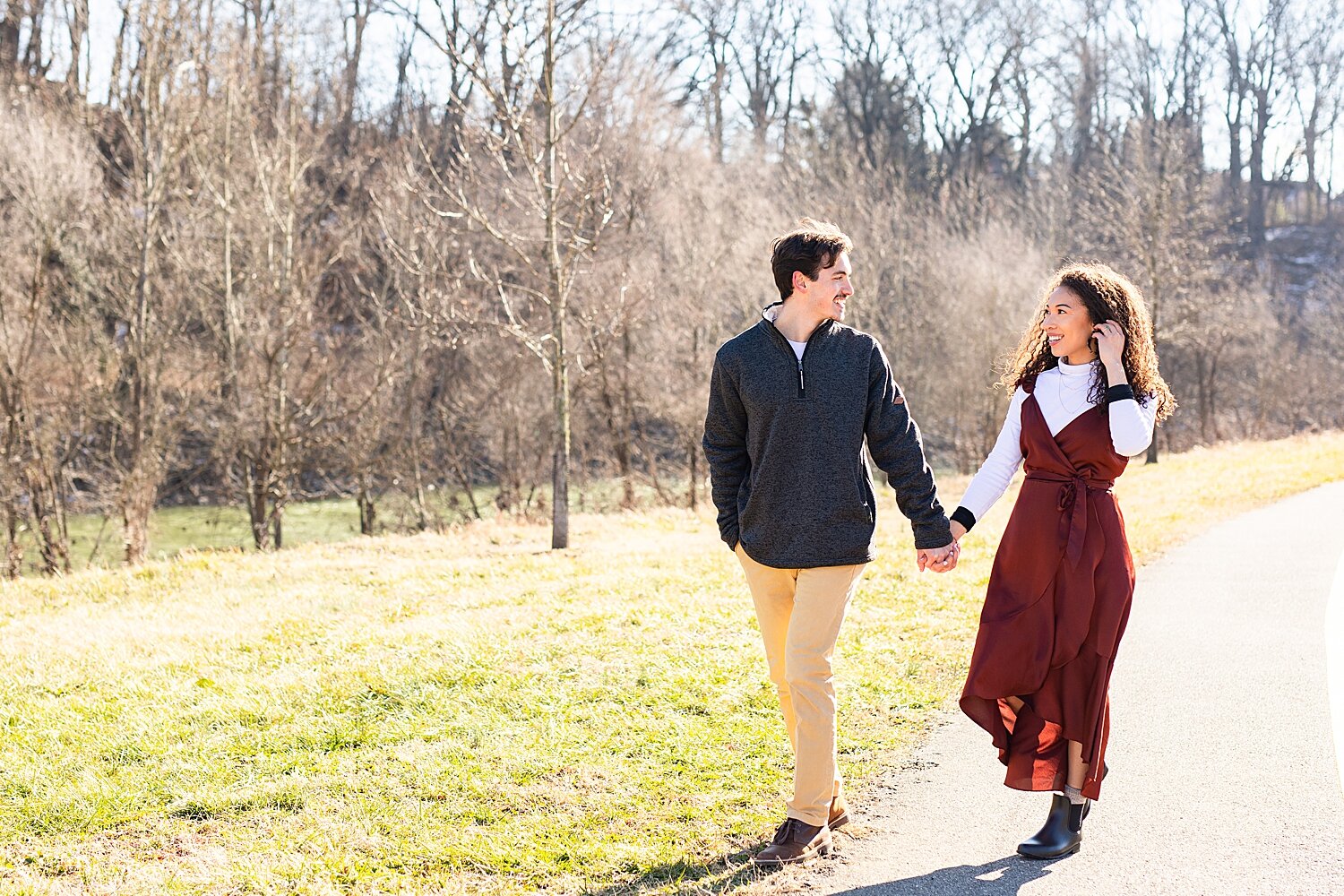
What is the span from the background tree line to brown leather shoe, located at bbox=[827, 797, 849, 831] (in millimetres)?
9911

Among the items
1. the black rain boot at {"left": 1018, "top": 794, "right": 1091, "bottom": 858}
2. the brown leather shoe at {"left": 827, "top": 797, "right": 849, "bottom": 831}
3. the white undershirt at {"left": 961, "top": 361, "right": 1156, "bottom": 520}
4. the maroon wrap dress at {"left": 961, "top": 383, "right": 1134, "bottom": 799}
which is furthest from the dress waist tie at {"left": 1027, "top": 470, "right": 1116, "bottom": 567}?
the brown leather shoe at {"left": 827, "top": 797, "right": 849, "bottom": 831}

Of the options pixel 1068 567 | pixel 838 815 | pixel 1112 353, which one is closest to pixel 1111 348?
pixel 1112 353

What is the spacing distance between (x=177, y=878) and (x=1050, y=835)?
3.03 m

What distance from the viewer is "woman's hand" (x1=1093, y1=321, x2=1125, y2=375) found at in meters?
4.18

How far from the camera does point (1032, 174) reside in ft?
168

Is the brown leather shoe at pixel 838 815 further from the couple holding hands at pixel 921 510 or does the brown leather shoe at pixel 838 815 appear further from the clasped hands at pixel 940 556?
the clasped hands at pixel 940 556

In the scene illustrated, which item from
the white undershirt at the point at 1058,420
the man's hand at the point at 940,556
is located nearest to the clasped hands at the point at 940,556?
the man's hand at the point at 940,556

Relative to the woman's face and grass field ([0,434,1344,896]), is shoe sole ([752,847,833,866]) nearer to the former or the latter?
grass field ([0,434,1344,896])

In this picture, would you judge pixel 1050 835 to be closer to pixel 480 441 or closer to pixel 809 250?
pixel 809 250

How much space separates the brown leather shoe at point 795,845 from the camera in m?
4.13

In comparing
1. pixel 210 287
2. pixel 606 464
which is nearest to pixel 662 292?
pixel 606 464

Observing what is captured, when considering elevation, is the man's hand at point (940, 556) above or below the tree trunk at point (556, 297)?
below

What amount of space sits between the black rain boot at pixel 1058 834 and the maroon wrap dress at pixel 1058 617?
8 cm

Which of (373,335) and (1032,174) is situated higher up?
(1032,174)
